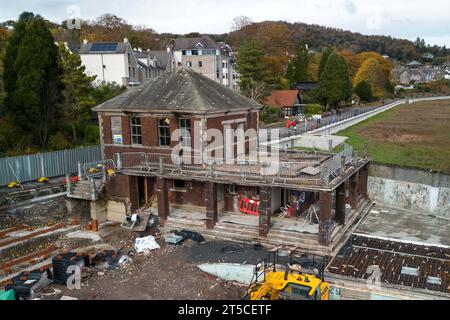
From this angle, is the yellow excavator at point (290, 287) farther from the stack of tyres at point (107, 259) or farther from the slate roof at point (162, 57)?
the slate roof at point (162, 57)

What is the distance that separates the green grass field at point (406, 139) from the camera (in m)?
31.3

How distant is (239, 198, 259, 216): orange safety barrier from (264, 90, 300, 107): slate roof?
40.7m

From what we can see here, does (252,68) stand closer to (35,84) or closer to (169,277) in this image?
(35,84)

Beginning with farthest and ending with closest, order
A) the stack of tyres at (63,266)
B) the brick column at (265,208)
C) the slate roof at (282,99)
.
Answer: the slate roof at (282,99) → the brick column at (265,208) → the stack of tyres at (63,266)

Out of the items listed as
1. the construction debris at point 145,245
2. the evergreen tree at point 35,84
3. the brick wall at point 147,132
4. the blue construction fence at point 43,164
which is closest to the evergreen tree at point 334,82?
the brick wall at point 147,132

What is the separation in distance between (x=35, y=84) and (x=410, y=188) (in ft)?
88.4

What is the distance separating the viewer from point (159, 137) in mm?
23016

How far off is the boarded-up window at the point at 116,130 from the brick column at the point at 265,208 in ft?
32.6

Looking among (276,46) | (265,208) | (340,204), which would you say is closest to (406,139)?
(340,204)

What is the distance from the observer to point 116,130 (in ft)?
79.9

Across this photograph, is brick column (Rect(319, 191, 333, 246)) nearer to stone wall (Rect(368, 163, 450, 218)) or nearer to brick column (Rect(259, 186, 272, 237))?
brick column (Rect(259, 186, 272, 237))

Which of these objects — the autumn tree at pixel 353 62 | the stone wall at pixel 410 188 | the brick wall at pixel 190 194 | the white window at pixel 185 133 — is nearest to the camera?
the white window at pixel 185 133

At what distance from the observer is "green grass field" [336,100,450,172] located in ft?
103

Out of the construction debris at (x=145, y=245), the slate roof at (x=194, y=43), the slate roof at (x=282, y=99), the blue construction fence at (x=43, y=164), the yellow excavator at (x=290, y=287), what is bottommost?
the construction debris at (x=145, y=245)
